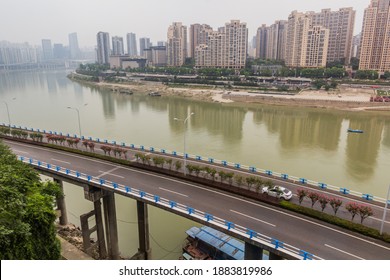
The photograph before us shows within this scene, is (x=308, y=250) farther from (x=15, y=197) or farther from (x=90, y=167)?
(x=90, y=167)

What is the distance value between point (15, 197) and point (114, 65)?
18359 centimetres

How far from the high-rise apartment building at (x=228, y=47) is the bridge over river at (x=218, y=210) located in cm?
10912

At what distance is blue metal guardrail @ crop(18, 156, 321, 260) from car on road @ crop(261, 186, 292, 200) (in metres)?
4.50

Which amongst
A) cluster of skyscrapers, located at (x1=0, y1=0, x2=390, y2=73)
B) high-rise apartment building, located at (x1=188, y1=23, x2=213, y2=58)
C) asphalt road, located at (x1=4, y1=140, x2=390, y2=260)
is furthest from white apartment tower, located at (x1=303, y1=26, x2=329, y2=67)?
asphalt road, located at (x1=4, y1=140, x2=390, y2=260)

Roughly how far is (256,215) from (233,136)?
33274 mm

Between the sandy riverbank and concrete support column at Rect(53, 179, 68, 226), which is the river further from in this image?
the sandy riverbank

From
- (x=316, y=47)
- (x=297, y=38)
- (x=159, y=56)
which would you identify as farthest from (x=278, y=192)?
(x=159, y=56)

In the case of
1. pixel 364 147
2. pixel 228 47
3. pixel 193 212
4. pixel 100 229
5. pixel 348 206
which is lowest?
pixel 364 147

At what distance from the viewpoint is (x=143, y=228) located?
2134 cm

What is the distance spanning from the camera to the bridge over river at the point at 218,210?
14.7m

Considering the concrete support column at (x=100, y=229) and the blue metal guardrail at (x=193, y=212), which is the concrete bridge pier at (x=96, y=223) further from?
the blue metal guardrail at (x=193, y=212)

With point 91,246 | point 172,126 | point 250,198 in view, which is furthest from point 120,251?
point 172,126

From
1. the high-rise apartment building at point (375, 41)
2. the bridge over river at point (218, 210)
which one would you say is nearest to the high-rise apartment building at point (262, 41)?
the high-rise apartment building at point (375, 41)

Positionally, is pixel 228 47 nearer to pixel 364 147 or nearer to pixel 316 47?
pixel 316 47
